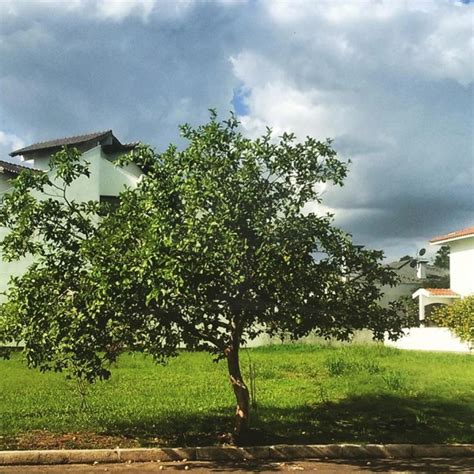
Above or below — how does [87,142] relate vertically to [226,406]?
above

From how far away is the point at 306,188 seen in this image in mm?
7969

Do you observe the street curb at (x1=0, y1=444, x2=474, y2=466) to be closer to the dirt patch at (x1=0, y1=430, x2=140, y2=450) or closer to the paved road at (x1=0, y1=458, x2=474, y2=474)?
the paved road at (x1=0, y1=458, x2=474, y2=474)

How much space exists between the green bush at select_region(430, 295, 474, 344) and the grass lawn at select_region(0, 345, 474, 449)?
14.5 ft

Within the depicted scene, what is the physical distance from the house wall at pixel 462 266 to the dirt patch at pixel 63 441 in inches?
966

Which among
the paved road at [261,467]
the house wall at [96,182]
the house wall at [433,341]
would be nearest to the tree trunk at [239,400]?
the paved road at [261,467]

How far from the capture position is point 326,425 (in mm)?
9305

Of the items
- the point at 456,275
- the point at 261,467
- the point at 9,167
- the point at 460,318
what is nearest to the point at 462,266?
the point at 456,275

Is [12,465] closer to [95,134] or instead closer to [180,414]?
[180,414]

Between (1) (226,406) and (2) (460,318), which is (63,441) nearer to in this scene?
(1) (226,406)

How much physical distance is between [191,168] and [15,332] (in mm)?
2936

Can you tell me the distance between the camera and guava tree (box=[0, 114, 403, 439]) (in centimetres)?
698

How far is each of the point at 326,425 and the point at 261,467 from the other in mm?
2288

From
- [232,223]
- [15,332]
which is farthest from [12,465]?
[232,223]

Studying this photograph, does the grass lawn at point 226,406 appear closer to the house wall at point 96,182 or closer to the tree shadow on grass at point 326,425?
the tree shadow on grass at point 326,425
